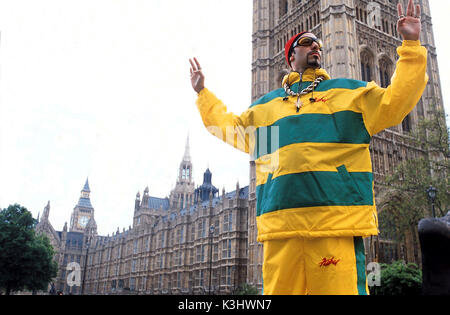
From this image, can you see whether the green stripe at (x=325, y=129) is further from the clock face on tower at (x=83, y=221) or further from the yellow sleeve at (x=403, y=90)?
the clock face on tower at (x=83, y=221)

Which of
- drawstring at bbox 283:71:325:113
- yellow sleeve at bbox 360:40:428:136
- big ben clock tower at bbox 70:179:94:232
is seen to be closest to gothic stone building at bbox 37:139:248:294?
big ben clock tower at bbox 70:179:94:232

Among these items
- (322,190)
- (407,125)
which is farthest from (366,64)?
(322,190)

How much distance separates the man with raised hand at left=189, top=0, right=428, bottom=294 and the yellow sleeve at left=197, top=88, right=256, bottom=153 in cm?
23

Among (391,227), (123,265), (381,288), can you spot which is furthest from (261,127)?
(123,265)

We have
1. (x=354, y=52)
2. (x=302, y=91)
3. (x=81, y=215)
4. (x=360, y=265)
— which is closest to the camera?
(x=360, y=265)

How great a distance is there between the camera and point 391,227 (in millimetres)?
19625

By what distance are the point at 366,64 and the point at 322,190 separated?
2731cm

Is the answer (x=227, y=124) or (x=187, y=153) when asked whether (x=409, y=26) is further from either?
(x=187, y=153)

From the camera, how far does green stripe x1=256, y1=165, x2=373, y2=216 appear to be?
7.29ft

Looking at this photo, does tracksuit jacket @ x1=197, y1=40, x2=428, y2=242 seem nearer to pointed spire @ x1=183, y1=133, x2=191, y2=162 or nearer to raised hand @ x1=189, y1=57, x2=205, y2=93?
raised hand @ x1=189, y1=57, x2=205, y2=93

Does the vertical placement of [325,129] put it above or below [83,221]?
below

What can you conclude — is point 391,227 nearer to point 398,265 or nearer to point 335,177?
point 398,265

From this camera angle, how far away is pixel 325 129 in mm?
2357

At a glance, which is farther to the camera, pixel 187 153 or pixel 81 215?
pixel 81 215
